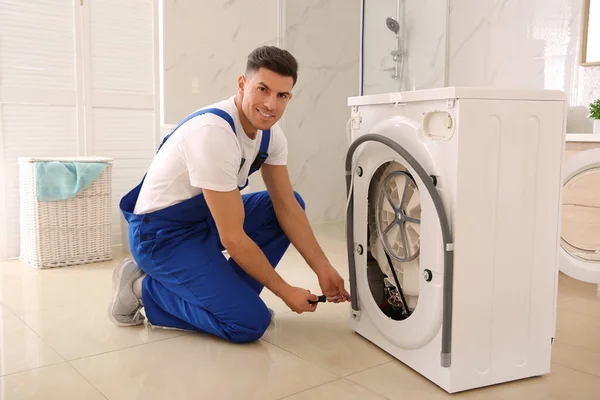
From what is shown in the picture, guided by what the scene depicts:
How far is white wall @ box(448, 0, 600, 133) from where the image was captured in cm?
294

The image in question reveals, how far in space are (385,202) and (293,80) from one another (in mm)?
454

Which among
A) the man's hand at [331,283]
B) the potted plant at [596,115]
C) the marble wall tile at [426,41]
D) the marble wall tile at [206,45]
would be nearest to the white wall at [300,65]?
the marble wall tile at [206,45]

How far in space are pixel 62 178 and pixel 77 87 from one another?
0.63 metres

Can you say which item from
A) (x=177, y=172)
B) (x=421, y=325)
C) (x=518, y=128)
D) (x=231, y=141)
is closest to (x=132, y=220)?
(x=177, y=172)

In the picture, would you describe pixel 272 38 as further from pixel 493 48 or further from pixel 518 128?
pixel 518 128

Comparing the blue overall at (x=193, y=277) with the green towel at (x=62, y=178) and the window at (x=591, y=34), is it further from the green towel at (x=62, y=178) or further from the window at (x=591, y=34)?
the window at (x=591, y=34)

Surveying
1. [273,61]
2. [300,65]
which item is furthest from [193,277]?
[300,65]

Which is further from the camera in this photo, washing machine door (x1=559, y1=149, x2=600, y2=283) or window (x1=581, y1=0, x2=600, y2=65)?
window (x1=581, y1=0, x2=600, y2=65)

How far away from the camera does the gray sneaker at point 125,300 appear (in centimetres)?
197

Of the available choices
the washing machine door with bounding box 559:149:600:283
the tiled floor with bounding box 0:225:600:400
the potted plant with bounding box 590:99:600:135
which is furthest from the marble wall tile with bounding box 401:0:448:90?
the tiled floor with bounding box 0:225:600:400

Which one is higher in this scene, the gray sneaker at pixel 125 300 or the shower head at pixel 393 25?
the shower head at pixel 393 25

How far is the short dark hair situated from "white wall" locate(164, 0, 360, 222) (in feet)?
5.53

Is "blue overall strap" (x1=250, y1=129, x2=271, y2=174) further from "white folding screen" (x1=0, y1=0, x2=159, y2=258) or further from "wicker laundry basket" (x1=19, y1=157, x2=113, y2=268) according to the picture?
"white folding screen" (x1=0, y1=0, x2=159, y2=258)

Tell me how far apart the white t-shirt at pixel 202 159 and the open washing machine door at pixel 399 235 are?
321 millimetres
